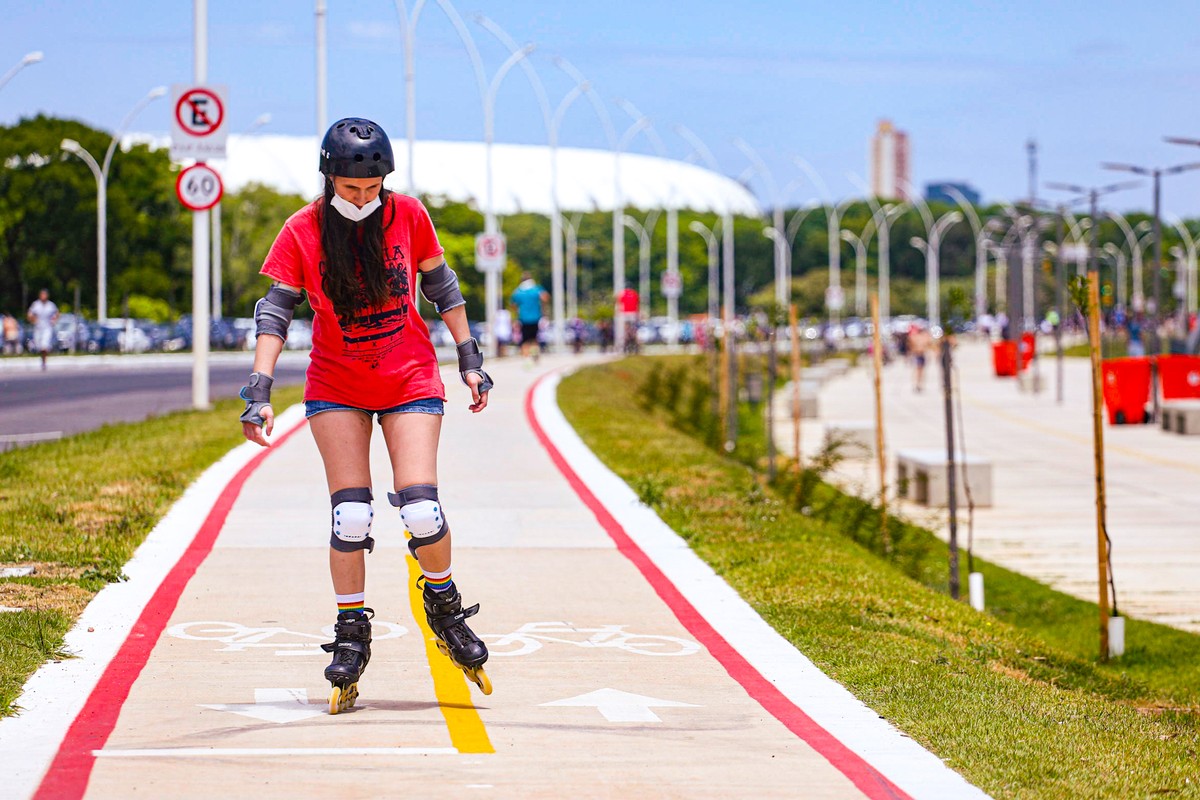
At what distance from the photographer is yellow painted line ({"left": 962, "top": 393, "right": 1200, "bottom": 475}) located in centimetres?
3038

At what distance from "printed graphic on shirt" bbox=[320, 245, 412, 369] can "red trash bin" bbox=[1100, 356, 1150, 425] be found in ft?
111

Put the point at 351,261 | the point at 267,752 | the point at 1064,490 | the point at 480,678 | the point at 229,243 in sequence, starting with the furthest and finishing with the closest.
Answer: the point at 229,243
the point at 1064,490
the point at 480,678
the point at 351,261
the point at 267,752

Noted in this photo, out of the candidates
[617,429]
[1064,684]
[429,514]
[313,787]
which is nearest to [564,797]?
[313,787]

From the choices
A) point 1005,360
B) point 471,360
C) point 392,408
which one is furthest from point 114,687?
point 1005,360

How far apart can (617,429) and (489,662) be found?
1442 centimetres

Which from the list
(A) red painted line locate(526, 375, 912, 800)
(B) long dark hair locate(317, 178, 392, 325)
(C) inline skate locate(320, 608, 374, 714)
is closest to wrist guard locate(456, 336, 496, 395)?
(B) long dark hair locate(317, 178, 392, 325)

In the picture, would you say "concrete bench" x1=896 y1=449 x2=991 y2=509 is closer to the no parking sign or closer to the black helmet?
the no parking sign

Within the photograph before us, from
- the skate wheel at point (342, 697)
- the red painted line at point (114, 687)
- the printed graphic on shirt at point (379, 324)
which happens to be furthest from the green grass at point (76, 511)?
the printed graphic on shirt at point (379, 324)

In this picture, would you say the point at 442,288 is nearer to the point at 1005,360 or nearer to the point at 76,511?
the point at 76,511

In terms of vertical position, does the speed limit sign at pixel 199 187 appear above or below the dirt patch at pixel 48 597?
above

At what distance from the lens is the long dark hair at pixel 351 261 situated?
7266 mm

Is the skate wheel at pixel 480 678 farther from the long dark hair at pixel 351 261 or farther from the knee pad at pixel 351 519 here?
the long dark hair at pixel 351 261

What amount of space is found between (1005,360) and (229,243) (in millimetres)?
41149

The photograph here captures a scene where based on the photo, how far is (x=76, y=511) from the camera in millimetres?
13211
